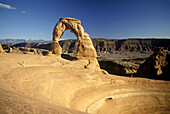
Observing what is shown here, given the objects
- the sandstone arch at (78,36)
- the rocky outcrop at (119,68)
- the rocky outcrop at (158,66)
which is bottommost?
the rocky outcrop at (119,68)

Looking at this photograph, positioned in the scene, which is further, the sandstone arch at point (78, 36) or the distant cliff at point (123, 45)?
the distant cliff at point (123, 45)

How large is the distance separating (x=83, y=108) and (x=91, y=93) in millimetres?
1325

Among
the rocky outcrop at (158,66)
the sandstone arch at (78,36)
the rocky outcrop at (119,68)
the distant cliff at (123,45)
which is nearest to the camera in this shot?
the sandstone arch at (78,36)

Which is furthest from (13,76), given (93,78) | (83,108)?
(93,78)

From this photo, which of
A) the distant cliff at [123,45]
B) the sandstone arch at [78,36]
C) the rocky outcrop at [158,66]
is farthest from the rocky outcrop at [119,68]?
the distant cliff at [123,45]

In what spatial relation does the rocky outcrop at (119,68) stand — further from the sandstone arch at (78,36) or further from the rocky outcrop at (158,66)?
the sandstone arch at (78,36)

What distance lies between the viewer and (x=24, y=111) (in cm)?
208

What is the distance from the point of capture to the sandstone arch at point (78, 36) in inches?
520

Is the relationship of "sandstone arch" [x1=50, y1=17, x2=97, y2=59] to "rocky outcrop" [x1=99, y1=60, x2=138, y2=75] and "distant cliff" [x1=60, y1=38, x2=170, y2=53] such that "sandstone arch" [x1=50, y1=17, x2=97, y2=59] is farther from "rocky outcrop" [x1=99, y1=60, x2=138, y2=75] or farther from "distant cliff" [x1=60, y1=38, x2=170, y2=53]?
"distant cliff" [x1=60, y1=38, x2=170, y2=53]

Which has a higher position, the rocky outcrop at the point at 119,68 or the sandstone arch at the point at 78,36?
the sandstone arch at the point at 78,36

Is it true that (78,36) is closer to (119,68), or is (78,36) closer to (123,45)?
(119,68)

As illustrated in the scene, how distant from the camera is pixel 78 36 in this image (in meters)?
13.5

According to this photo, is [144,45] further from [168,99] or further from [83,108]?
[83,108]

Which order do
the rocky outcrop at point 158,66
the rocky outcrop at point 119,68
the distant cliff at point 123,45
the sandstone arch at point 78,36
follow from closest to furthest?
the sandstone arch at point 78,36 < the rocky outcrop at point 158,66 < the rocky outcrop at point 119,68 < the distant cliff at point 123,45
